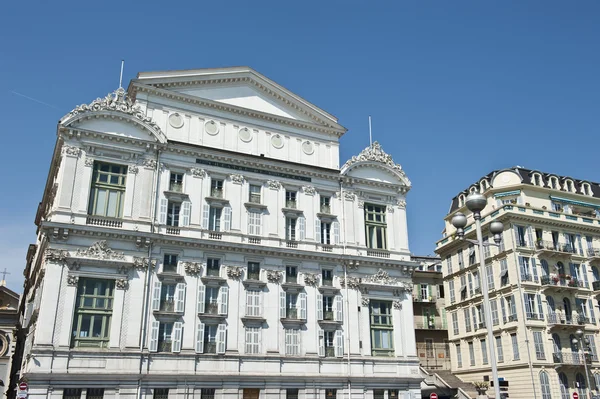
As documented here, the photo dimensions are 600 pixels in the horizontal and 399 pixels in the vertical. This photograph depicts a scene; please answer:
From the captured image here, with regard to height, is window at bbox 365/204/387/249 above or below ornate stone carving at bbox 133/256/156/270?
above

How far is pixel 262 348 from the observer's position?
39.8 m

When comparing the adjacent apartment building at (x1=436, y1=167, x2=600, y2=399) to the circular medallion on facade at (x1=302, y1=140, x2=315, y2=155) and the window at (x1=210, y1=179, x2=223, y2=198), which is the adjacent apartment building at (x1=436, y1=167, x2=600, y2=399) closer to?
the circular medallion on facade at (x1=302, y1=140, x2=315, y2=155)

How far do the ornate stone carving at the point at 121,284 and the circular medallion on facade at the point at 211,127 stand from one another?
13673 millimetres

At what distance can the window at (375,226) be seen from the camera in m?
47.0

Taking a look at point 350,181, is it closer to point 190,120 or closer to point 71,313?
point 190,120

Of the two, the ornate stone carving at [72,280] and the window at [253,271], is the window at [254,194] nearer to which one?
the window at [253,271]

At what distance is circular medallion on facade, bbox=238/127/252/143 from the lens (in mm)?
45344

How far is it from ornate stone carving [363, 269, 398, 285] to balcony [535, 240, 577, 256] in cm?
1809

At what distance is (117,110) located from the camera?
4016 cm

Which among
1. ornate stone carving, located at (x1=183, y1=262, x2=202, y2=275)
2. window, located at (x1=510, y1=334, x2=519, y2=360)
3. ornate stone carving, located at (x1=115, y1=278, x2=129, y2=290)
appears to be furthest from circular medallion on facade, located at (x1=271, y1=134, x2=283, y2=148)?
window, located at (x1=510, y1=334, x2=519, y2=360)

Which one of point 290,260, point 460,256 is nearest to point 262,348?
point 290,260

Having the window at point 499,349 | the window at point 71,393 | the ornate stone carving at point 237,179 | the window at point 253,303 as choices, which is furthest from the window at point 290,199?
the window at point 499,349

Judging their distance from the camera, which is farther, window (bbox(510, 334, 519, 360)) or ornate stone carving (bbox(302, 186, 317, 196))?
window (bbox(510, 334, 519, 360))

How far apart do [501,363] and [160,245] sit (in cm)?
3520
